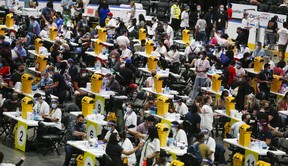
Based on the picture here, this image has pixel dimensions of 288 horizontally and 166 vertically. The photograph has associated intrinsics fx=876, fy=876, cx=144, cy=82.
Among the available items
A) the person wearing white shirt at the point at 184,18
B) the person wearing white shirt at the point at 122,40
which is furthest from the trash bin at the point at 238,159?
the person wearing white shirt at the point at 184,18

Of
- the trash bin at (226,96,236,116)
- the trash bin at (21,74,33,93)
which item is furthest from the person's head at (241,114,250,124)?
the trash bin at (21,74,33,93)

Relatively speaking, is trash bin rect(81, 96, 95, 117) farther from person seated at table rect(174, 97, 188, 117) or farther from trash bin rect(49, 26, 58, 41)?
trash bin rect(49, 26, 58, 41)

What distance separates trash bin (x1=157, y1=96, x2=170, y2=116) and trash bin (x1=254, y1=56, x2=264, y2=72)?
298 inches

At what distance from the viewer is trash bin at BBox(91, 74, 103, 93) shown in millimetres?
27327

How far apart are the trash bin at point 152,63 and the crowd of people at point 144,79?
16 cm

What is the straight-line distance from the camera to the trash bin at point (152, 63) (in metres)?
30.4

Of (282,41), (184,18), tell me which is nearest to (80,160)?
(282,41)

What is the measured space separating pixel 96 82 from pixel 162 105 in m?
3.20

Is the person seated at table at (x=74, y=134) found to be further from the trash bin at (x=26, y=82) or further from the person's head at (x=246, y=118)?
the person's head at (x=246, y=118)

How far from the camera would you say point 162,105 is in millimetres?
24922

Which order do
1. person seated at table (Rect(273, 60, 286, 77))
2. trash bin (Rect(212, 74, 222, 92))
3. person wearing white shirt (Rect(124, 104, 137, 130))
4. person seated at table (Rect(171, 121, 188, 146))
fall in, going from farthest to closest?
person seated at table (Rect(273, 60, 286, 77)) → trash bin (Rect(212, 74, 222, 92)) → person wearing white shirt (Rect(124, 104, 137, 130)) → person seated at table (Rect(171, 121, 188, 146))

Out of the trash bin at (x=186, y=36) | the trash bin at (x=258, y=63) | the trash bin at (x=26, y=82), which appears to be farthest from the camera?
the trash bin at (x=186, y=36)

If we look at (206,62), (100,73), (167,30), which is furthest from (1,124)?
(167,30)

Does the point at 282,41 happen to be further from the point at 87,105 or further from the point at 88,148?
the point at 88,148
